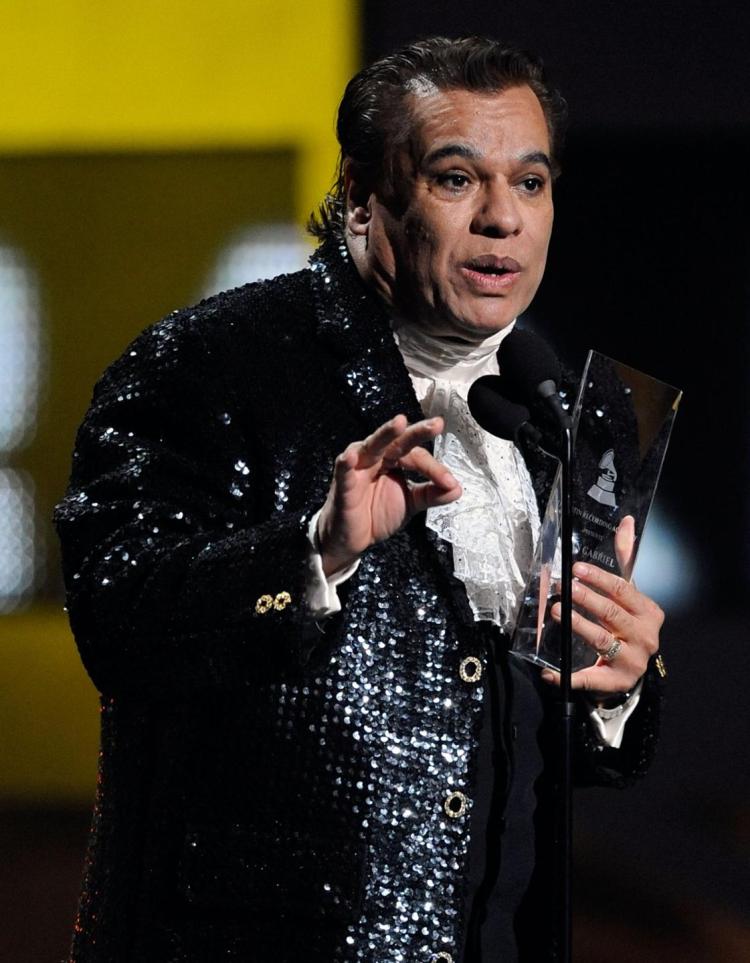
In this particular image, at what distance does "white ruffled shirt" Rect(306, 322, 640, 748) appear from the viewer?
4.79ft

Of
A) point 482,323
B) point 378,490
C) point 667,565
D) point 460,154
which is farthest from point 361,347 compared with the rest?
point 667,565

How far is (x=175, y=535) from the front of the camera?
4.28 feet

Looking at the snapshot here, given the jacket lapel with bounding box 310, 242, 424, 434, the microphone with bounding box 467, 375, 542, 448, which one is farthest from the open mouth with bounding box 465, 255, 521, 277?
the microphone with bounding box 467, 375, 542, 448

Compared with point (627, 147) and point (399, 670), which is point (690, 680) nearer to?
point (627, 147)

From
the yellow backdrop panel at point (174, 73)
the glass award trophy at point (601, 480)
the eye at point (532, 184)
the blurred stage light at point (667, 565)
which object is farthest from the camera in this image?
the blurred stage light at point (667, 565)

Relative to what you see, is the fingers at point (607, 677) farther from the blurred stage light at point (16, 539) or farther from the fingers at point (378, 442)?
the blurred stage light at point (16, 539)

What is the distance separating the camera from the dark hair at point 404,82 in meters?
1.54

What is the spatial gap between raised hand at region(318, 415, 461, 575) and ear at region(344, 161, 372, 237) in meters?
0.50

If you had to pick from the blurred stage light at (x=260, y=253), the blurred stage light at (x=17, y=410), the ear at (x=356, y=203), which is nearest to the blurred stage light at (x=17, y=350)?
the blurred stage light at (x=17, y=410)

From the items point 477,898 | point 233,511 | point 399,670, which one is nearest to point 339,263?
point 233,511

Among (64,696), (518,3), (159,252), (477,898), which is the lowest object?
(64,696)

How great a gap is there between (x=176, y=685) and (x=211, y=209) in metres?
1.76

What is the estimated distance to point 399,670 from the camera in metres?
1.34

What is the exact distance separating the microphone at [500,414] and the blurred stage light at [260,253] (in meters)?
1.60
